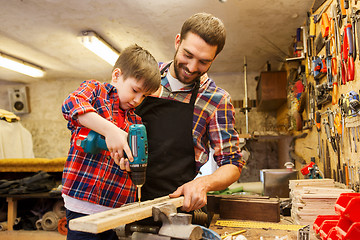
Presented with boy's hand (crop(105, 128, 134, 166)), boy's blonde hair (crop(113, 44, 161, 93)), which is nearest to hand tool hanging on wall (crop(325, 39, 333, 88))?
boy's blonde hair (crop(113, 44, 161, 93))

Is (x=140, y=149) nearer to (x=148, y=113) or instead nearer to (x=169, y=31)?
(x=148, y=113)

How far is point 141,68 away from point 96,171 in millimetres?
518

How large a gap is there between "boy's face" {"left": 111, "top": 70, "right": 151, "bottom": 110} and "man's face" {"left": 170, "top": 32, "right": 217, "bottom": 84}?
27cm

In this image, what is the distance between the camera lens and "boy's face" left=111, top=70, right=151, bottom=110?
141 centimetres

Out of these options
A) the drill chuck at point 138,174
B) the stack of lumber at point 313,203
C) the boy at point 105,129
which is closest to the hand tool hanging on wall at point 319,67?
the stack of lumber at point 313,203

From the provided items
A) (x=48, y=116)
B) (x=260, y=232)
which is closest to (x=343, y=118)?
(x=260, y=232)

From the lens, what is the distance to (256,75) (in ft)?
22.1

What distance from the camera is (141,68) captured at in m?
1.40

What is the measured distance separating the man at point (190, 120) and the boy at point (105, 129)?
15cm

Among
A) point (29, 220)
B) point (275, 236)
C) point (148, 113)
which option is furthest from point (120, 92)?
point (29, 220)

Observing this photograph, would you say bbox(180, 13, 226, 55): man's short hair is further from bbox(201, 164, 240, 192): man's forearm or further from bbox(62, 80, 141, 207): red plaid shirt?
bbox(201, 164, 240, 192): man's forearm

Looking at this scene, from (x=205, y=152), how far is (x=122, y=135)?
25.0 inches

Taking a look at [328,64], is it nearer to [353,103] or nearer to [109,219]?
[353,103]

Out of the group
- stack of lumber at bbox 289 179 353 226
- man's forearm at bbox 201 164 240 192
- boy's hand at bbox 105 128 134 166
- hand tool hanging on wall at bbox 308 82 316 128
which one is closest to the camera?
boy's hand at bbox 105 128 134 166
